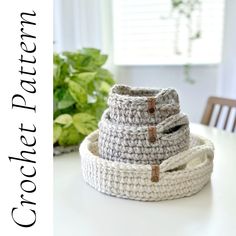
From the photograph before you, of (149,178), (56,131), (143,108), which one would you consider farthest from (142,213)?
(56,131)

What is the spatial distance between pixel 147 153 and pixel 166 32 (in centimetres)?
180

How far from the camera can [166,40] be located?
2484mm

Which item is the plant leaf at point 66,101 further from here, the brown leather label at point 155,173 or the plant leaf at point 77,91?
the brown leather label at point 155,173

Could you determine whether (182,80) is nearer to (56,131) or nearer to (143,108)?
(56,131)

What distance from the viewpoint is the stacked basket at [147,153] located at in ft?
2.61

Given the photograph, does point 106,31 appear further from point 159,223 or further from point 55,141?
point 159,223

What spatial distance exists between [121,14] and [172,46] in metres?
0.41

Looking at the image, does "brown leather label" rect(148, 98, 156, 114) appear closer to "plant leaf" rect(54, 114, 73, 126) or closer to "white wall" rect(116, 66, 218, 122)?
"plant leaf" rect(54, 114, 73, 126)

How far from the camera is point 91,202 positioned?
81cm

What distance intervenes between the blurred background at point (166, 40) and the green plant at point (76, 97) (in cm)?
105

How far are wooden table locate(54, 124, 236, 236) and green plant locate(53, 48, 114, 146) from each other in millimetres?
215

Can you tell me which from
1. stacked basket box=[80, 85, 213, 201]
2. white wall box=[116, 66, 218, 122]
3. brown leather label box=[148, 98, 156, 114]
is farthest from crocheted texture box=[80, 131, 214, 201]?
white wall box=[116, 66, 218, 122]

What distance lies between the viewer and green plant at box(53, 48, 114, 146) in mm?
1123

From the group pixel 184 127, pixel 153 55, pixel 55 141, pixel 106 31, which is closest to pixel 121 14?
pixel 106 31
